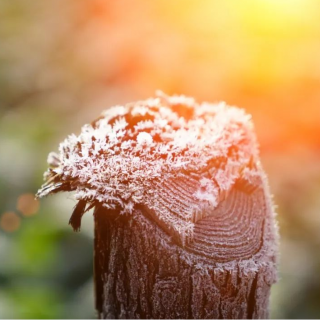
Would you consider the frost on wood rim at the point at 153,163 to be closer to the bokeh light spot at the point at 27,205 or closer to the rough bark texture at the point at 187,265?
the rough bark texture at the point at 187,265

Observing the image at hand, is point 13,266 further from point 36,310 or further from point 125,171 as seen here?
point 125,171

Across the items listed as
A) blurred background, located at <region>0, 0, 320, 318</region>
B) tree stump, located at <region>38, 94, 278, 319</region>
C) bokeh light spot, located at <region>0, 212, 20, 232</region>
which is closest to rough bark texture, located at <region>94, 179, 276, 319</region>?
tree stump, located at <region>38, 94, 278, 319</region>

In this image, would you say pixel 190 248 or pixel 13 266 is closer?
pixel 190 248

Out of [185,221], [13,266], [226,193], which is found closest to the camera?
[185,221]

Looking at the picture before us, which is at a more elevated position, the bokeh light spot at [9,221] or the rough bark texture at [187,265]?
the bokeh light spot at [9,221]

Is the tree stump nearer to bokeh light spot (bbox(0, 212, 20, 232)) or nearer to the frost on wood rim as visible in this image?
the frost on wood rim

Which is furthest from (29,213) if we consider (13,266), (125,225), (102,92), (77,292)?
(125,225)

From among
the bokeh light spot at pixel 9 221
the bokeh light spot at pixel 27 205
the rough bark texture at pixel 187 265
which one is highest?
the bokeh light spot at pixel 27 205

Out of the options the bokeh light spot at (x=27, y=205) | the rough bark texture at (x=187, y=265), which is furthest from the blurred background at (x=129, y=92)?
the rough bark texture at (x=187, y=265)

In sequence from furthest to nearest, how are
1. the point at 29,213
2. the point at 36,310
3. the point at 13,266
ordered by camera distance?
1. the point at 29,213
2. the point at 13,266
3. the point at 36,310
